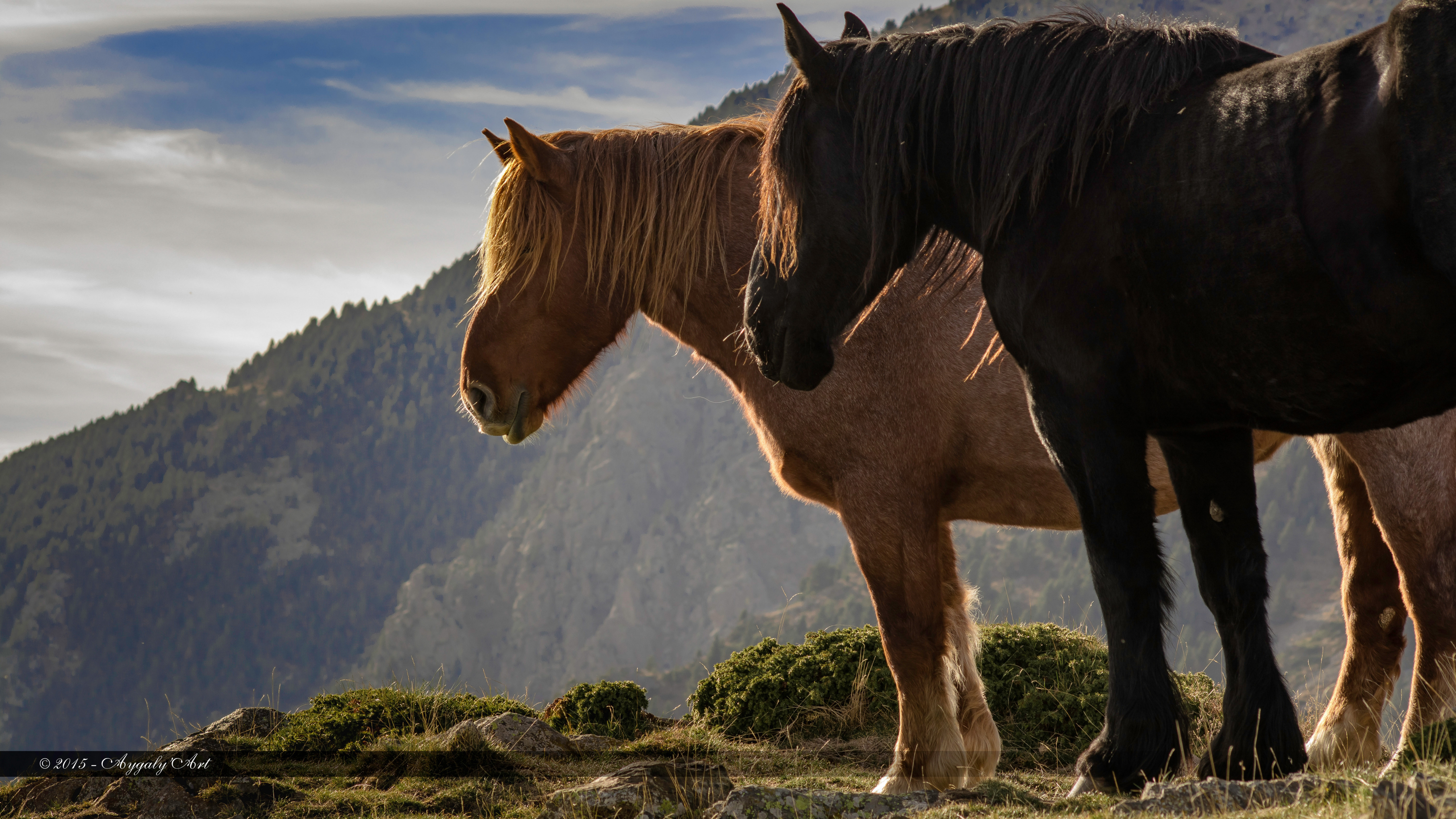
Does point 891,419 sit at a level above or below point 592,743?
above

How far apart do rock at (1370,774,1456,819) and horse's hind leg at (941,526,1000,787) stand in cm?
290

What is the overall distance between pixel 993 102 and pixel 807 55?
0.61m

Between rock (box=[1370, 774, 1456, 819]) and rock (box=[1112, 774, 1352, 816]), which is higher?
rock (box=[1370, 774, 1456, 819])

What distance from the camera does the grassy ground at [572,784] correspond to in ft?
11.7

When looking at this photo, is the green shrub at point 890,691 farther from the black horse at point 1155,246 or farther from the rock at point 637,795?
the black horse at point 1155,246

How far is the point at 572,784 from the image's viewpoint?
557 cm

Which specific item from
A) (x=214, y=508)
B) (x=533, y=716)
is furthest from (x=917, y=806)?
(x=214, y=508)

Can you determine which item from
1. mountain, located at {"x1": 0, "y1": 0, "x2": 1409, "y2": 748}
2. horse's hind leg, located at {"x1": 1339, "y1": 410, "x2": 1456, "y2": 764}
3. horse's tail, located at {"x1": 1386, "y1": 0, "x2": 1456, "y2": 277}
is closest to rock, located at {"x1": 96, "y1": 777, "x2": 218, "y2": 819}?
horse's tail, located at {"x1": 1386, "y1": 0, "x2": 1456, "y2": 277}

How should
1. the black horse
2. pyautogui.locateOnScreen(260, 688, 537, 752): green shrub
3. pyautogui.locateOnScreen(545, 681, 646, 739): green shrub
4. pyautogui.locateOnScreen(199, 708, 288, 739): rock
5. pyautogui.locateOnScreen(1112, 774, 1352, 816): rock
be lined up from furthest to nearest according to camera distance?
pyautogui.locateOnScreen(545, 681, 646, 739): green shrub → pyautogui.locateOnScreen(199, 708, 288, 739): rock → pyautogui.locateOnScreen(260, 688, 537, 752): green shrub → pyautogui.locateOnScreen(1112, 774, 1352, 816): rock → the black horse

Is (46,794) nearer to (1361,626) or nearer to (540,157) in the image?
(540,157)

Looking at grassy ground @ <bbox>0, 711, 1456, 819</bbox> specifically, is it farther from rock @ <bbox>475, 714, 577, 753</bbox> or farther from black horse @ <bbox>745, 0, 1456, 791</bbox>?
black horse @ <bbox>745, 0, 1456, 791</bbox>

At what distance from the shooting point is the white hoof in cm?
306

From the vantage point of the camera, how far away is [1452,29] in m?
2.30

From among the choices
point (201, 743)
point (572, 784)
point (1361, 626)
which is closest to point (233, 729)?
point (201, 743)
